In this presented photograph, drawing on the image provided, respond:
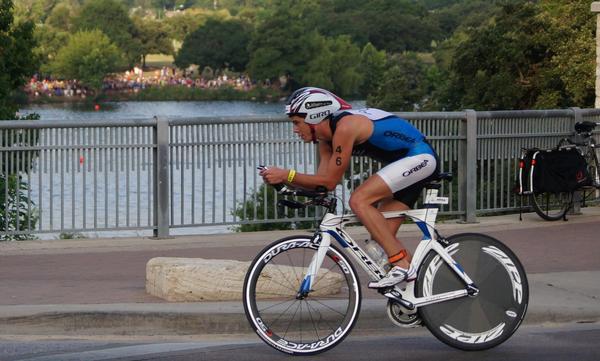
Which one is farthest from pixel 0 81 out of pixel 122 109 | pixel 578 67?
pixel 122 109

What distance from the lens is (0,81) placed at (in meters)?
34.3

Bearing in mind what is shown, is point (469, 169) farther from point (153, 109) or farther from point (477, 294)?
point (153, 109)

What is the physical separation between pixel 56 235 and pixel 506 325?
22.3 ft

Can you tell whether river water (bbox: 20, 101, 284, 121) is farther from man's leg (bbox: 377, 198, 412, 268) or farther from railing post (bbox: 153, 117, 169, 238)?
man's leg (bbox: 377, 198, 412, 268)

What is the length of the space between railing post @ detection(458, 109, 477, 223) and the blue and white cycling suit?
6303mm

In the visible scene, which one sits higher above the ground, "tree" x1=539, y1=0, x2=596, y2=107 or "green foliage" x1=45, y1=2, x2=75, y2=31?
"green foliage" x1=45, y1=2, x2=75, y2=31

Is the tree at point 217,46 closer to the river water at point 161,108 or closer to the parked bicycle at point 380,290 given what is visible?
the river water at point 161,108

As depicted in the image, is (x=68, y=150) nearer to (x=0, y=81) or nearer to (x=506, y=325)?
(x=506, y=325)

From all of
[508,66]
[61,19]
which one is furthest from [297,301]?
[61,19]

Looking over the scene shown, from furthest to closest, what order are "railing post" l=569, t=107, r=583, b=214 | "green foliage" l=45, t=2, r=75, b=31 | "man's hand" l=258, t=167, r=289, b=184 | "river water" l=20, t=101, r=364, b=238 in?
"green foliage" l=45, t=2, r=75, b=31, "river water" l=20, t=101, r=364, b=238, "railing post" l=569, t=107, r=583, b=214, "man's hand" l=258, t=167, r=289, b=184

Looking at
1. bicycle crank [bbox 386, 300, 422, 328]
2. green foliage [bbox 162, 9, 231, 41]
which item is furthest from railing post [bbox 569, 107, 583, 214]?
green foliage [bbox 162, 9, 231, 41]

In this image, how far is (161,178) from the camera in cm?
1320

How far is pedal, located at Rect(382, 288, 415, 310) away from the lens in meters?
8.00

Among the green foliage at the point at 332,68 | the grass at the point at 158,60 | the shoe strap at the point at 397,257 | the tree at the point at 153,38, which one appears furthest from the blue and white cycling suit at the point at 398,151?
the tree at the point at 153,38
